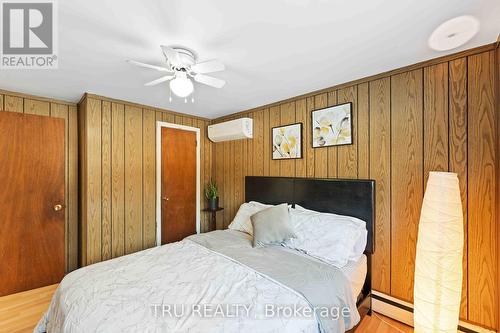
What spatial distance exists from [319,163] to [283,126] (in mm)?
699

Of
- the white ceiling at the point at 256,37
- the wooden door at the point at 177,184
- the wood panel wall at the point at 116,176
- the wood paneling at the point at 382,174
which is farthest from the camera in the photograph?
the wooden door at the point at 177,184

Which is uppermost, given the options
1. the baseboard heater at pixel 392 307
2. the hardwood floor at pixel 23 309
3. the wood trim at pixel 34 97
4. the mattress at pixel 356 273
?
the wood trim at pixel 34 97

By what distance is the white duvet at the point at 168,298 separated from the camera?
1160mm

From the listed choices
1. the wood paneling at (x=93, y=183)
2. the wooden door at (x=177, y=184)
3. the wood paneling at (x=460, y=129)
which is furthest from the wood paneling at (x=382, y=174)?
the wood paneling at (x=93, y=183)

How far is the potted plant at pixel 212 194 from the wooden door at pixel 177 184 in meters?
0.23

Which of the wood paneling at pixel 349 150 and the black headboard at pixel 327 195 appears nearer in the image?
the black headboard at pixel 327 195

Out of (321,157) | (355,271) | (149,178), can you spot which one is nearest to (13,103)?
(149,178)

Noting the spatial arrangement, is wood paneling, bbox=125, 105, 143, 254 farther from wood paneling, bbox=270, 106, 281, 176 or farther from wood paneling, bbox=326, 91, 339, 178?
wood paneling, bbox=326, 91, 339, 178

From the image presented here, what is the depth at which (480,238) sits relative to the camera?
169 cm

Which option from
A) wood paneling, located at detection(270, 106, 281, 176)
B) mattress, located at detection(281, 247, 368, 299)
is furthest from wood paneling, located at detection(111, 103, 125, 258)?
mattress, located at detection(281, 247, 368, 299)

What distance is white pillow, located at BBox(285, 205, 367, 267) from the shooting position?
6.20ft

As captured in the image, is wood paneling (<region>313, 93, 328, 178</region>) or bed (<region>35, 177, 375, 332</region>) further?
wood paneling (<region>313, 93, 328, 178</region>)

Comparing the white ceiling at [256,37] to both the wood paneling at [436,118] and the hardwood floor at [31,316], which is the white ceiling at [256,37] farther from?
the hardwood floor at [31,316]

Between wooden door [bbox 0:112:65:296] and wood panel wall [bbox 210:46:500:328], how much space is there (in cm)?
311
